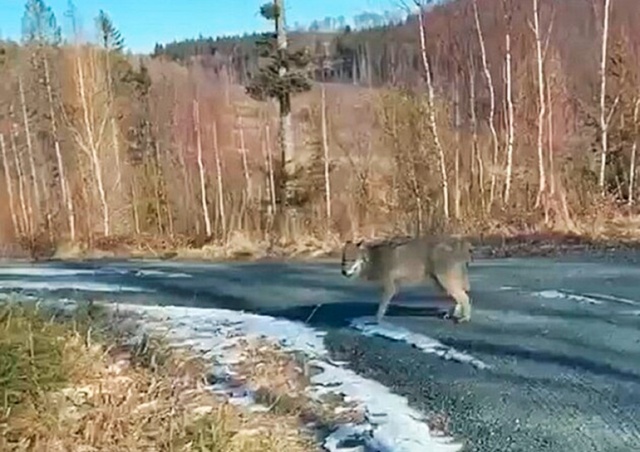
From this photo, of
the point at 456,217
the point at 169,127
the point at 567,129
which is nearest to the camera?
the point at 456,217

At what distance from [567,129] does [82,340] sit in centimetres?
1851

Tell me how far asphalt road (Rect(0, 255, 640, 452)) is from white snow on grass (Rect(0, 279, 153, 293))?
0.14 m

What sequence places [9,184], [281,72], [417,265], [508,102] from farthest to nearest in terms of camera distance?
1. [9,184]
2. [281,72]
3. [508,102]
4. [417,265]

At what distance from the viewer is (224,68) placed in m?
54.8

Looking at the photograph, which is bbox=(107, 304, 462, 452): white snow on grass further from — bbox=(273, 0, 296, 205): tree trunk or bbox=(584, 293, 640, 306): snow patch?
bbox=(273, 0, 296, 205): tree trunk

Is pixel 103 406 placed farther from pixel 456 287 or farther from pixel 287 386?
pixel 456 287

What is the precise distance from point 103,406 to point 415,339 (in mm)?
3214

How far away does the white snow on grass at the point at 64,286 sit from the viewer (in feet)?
37.3

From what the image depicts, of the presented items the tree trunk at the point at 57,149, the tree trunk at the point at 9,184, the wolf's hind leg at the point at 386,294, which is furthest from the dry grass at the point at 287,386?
the tree trunk at the point at 9,184

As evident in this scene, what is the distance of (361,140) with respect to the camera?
92.3ft

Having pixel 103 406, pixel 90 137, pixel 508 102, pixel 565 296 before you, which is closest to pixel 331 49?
pixel 90 137

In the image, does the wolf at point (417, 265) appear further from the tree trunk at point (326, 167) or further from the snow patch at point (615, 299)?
the tree trunk at point (326, 167)

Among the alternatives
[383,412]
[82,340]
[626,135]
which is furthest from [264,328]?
[626,135]

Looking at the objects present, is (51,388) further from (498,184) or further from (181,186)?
(181,186)
